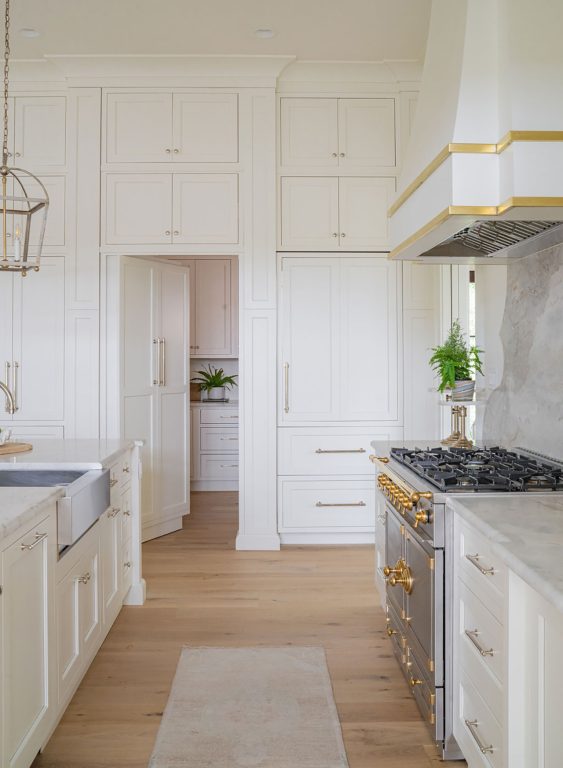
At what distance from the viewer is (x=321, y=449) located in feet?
14.6

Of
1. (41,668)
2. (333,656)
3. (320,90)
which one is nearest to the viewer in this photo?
(41,668)

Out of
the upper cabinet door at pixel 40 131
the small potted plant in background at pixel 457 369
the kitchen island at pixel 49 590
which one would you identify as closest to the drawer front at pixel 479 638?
the kitchen island at pixel 49 590

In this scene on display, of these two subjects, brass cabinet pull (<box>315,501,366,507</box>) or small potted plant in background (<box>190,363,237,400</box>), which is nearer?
brass cabinet pull (<box>315,501,366,507</box>)

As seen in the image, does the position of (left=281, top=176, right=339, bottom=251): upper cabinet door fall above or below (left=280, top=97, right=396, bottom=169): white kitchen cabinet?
below

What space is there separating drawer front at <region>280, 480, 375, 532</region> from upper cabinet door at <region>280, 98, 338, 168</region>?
6.83 feet

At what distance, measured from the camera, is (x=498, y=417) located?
122 inches

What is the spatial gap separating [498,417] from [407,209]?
3.61 ft

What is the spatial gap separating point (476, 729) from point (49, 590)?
126 centimetres

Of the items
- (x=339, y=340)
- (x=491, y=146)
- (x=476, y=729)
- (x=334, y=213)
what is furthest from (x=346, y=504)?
(x=491, y=146)

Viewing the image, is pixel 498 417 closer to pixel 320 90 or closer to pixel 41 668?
pixel 41 668

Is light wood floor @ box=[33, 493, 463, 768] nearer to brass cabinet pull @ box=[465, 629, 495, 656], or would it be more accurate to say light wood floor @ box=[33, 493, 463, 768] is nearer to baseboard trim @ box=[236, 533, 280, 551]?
baseboard trim @ box=[236, 533, 280, 551]

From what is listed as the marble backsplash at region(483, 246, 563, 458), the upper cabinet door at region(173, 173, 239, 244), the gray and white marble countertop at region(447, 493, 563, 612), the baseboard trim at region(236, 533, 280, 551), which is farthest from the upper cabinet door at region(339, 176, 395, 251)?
the gray and white marble countertop at region(447, 493, 563, 612)

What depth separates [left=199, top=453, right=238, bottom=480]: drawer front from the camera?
6.41 m

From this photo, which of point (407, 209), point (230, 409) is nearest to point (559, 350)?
point (407, 209)
